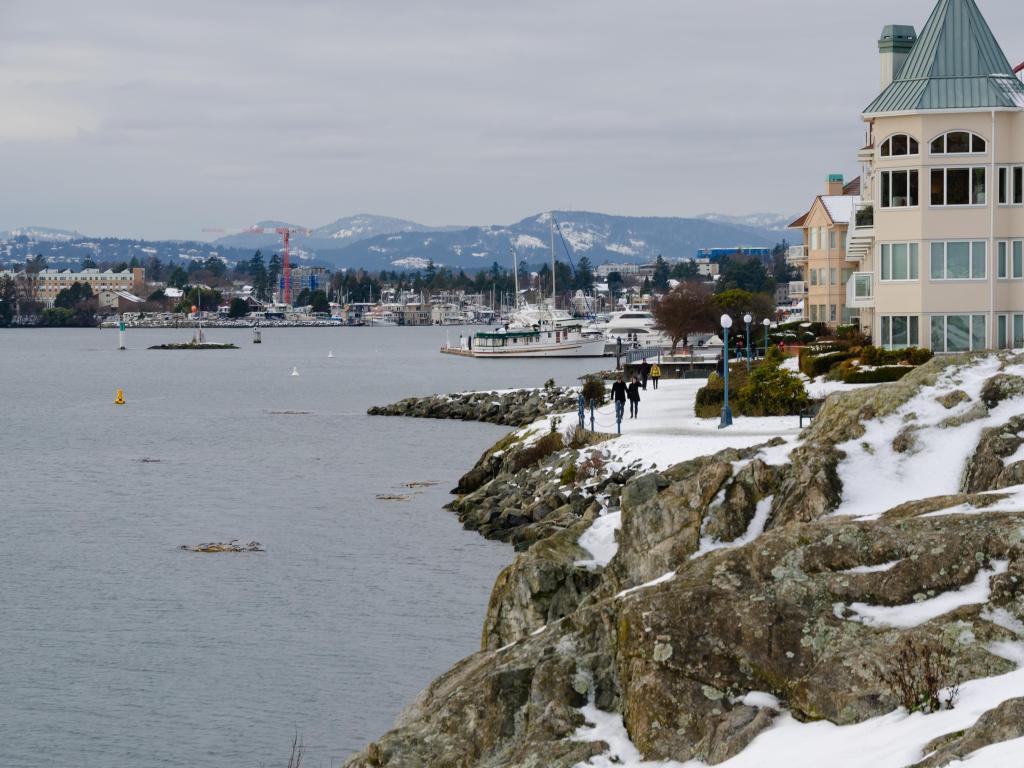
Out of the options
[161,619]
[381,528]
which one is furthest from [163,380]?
[161,619]

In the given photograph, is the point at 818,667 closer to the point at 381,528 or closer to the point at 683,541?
the point at 683,541

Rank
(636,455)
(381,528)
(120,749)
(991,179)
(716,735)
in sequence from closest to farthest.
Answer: (716,735) → (120,749) → (636,455) → (381,528) → (991,179)

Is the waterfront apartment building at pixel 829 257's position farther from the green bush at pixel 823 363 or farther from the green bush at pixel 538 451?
the green bush at pixel 538 451

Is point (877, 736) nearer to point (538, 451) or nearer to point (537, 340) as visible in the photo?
point (538, 451)

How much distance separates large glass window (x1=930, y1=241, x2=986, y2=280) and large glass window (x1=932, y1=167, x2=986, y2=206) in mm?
1320

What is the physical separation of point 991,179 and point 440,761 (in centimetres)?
3502

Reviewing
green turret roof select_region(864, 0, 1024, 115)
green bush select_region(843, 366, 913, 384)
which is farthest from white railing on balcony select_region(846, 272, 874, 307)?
green turret roof select_region(864, 0, 1024, 115)

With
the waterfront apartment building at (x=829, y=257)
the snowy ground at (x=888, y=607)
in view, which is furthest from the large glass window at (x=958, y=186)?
the waterfront apartment building at (x=829, y=257)

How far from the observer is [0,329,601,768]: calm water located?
23.6 m

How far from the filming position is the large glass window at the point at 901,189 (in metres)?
46.0

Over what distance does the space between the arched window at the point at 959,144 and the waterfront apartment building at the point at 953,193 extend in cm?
3

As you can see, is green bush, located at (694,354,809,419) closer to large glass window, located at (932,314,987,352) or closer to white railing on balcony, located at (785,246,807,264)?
large glass window, located at (932,314,987,352)

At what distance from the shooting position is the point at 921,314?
46500 mm

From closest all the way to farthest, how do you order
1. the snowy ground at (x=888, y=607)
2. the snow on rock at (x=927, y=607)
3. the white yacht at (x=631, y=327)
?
the snowy ground at (x=888, y=607), the snow on rock at (x=927, y=607), the white yacht at (x=631, y=327)
